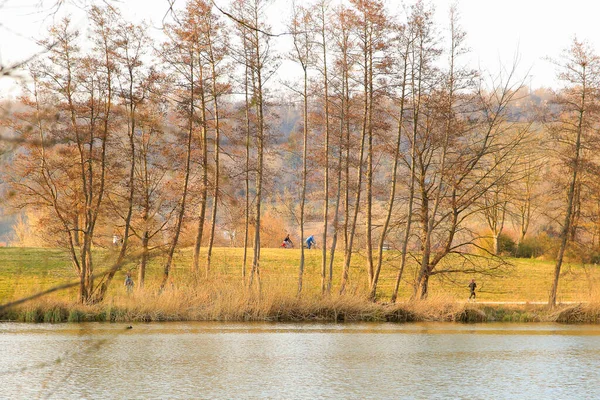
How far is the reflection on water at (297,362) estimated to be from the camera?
1266 cm

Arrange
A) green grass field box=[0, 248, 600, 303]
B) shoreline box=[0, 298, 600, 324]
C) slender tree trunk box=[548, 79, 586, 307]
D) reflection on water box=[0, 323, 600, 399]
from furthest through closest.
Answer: slender tree trunk box=[548, 79, 586, 307] < green grass field box=[0, 248, 600, 303] < shoreline box=[0, 298, 600, 324] < reflection on water box=[0, 323, 600, 399]

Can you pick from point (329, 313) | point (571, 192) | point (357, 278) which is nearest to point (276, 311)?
point (329, 313)

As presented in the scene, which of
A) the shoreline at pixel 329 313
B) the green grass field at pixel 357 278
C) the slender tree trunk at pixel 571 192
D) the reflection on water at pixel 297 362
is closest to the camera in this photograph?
the reflection on water at pixel 297 362

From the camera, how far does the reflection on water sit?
12664 millimetres

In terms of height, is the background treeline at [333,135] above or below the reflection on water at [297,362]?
above

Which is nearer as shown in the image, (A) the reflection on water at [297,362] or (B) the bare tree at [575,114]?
(A) the reflection on water at [297,362]

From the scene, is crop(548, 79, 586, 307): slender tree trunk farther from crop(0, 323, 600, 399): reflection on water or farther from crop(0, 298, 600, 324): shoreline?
crop(0, 323, 600, 399): reflection on water

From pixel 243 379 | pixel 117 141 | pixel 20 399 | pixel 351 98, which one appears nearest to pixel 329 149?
pixel 351 98

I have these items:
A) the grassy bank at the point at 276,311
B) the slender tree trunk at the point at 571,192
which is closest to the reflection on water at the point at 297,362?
the grassy bank at the point at 276,311

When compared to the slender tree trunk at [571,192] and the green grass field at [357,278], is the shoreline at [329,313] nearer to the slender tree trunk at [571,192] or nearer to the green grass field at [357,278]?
the green grass field at [357,278]

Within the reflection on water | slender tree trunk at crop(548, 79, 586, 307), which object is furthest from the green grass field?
the reflection on water

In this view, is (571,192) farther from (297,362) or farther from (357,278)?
(297,362)

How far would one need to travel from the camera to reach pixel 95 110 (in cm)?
2628

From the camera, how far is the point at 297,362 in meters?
Answer: 15.9
